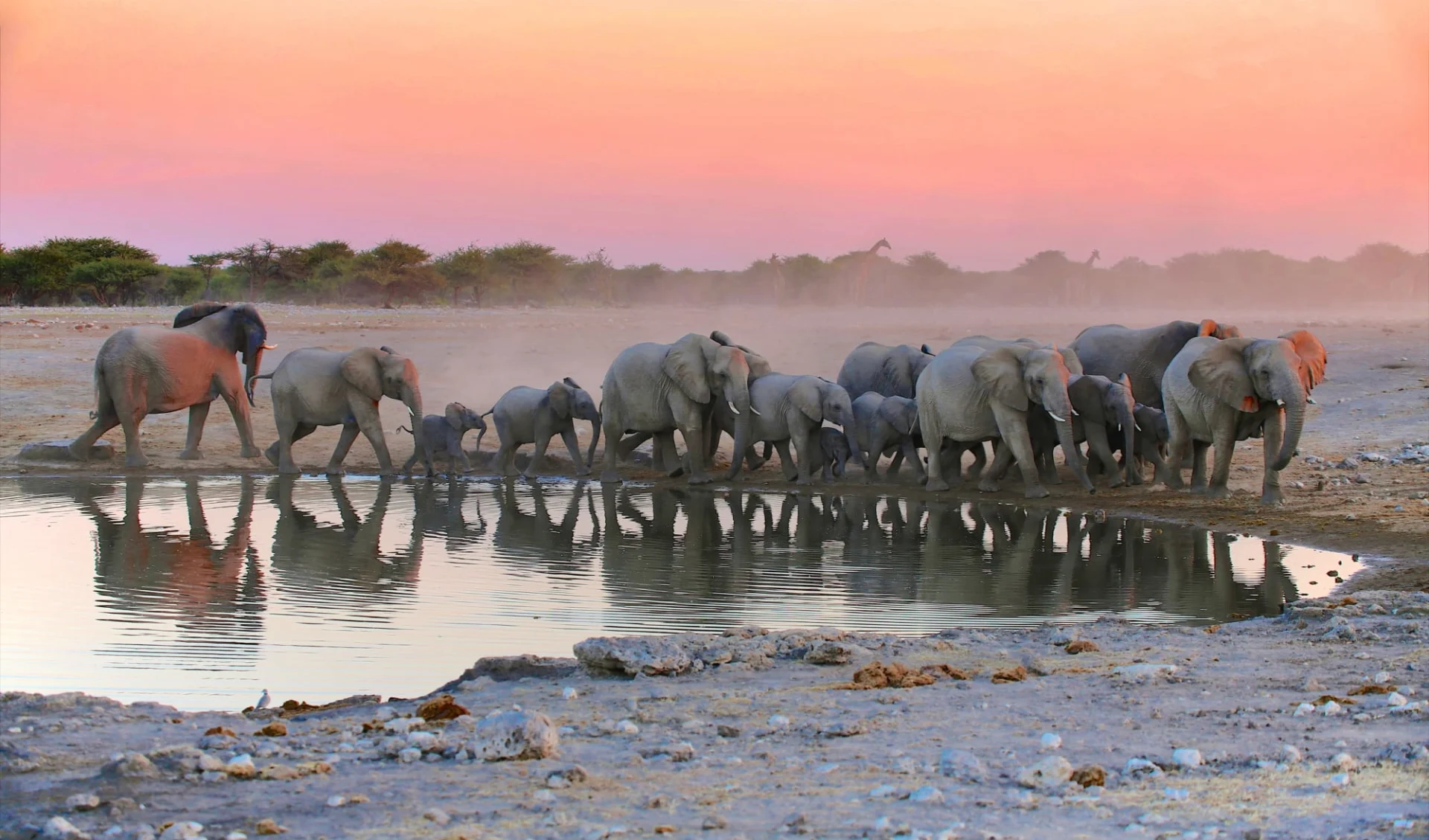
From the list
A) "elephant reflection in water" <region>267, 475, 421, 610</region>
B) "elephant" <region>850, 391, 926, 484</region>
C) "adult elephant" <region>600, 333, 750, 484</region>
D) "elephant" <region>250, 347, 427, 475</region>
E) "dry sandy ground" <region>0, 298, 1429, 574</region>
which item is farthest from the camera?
"elephant" <region>250, 347, 427, 475</region>

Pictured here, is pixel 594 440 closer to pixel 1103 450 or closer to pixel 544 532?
pixel 544 532

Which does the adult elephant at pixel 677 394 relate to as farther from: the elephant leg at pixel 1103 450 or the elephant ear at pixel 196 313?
the elephant ear at pixel 196 313

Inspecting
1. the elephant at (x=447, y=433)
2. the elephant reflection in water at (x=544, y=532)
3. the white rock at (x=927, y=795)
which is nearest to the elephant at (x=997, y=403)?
the elephant reflection in water at (x=544, y=532)

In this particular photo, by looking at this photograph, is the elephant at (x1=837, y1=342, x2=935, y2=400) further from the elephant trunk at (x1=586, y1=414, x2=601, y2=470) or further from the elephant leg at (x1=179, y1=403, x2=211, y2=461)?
the elephant leg at (x1=179, y1=403, x2=211, y2=461)

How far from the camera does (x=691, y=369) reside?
1809cm

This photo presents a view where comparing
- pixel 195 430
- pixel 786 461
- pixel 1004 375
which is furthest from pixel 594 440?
pixel 1004 375

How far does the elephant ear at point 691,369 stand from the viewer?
18.0 metres

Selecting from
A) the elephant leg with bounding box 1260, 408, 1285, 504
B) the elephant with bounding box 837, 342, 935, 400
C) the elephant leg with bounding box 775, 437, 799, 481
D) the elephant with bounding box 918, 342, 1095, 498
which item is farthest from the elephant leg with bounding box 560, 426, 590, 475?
the elephant leg with bounding box 1260, 408, 1285, 504

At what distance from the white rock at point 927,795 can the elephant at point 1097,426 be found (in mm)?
11964

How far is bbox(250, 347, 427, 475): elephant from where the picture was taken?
18.6 metres

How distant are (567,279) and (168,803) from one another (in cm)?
7028

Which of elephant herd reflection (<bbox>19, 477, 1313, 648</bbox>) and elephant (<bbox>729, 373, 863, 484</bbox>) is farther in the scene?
elephant (<bbox>729, 373, 863, 484</bbox>)

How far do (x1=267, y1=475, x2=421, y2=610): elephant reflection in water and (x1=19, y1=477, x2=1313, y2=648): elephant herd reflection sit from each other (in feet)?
0.10

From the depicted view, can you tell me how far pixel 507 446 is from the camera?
1881cm
